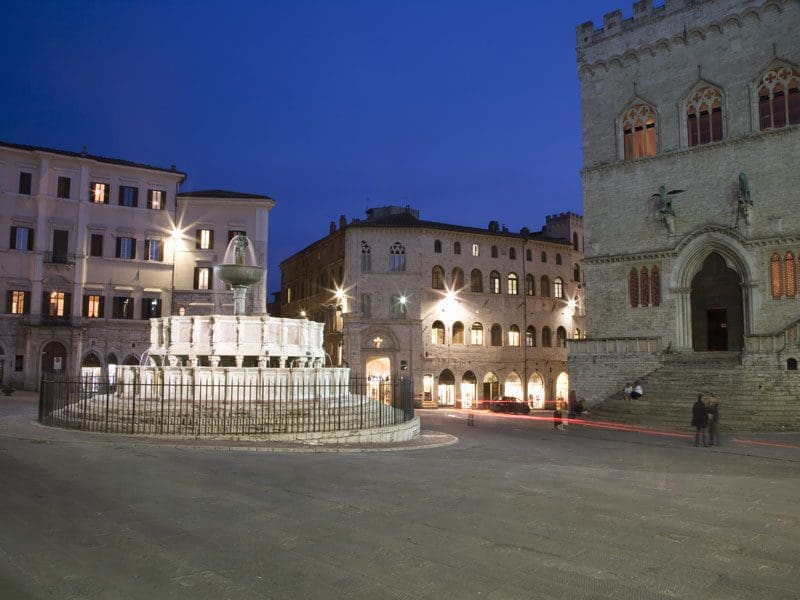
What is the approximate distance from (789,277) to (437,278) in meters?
23.1

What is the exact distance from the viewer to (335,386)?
54.3 feet

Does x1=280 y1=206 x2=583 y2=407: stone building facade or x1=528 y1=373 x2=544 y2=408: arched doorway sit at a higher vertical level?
x1=280 y1=206 x2=583 y2=407: stone building facade

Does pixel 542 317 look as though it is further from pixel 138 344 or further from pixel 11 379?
pixel 11 379

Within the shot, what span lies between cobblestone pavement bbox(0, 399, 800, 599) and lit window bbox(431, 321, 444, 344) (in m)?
32.9

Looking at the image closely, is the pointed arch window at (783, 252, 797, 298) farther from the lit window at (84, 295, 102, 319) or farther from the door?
the lit window at (84, 295, 102, 319)

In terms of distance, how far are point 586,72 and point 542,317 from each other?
2013cm

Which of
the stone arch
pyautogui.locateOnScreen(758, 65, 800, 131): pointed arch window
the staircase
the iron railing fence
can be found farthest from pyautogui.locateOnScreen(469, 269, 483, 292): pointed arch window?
the iron railing fence

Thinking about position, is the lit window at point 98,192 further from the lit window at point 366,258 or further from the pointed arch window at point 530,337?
the pointed arch window at point 530,337

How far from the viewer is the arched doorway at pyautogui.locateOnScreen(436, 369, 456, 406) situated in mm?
45750

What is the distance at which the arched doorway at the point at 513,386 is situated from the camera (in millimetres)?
48062

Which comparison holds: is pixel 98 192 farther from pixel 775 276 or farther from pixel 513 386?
pixel 775 276

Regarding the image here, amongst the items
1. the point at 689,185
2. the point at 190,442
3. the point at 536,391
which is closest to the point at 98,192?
the point at 190,442

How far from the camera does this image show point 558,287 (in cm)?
5153

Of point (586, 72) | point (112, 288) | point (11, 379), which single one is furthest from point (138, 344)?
point (586, 72)
